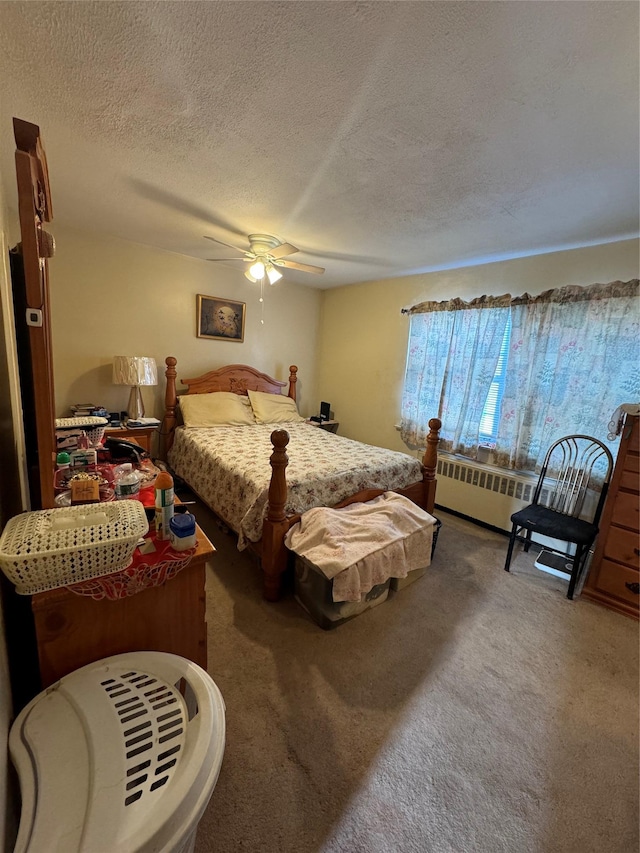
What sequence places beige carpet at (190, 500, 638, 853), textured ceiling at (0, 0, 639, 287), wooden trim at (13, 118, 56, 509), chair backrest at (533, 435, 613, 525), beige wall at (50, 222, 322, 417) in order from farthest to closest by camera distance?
beige wall at (50, 222, 322, 417) < chair backrest at (533, 435, 613, 525) < beige carpet at (190, 500, 638, 853) < textured ceiling at (0, 0, 639, 287) < wooden trim at (13, 118, 56, 509)

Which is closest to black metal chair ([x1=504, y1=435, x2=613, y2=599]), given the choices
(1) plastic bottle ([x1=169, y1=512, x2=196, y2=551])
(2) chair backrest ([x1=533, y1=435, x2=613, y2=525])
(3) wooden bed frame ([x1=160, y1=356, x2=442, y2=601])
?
(2) chair backrest ([x1=533, y1=435, x2=613, y2=525])

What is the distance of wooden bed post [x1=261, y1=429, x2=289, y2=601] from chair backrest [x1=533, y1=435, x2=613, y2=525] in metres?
1.99

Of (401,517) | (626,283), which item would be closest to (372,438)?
(401,517)

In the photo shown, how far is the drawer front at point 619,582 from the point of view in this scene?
2.08 m

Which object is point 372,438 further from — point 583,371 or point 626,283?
point 626,283

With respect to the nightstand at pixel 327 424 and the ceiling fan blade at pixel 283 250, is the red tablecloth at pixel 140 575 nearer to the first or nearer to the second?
the ceiling fan blade at pixel 283 250

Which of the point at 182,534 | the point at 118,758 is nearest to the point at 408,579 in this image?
the point at 182,534

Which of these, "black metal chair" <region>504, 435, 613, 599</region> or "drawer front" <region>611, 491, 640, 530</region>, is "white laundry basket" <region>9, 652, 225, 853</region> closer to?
"black metal chair" <region>504, 435, 613, 599</region>

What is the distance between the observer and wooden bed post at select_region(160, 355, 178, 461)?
11.3ft

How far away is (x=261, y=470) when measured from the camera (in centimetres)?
227

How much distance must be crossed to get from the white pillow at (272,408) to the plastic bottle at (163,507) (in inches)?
105

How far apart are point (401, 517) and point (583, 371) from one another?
5.84 ft

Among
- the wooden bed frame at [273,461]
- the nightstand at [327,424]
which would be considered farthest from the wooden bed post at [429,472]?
the nightstand at [327,424]

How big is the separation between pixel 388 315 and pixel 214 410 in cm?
220
